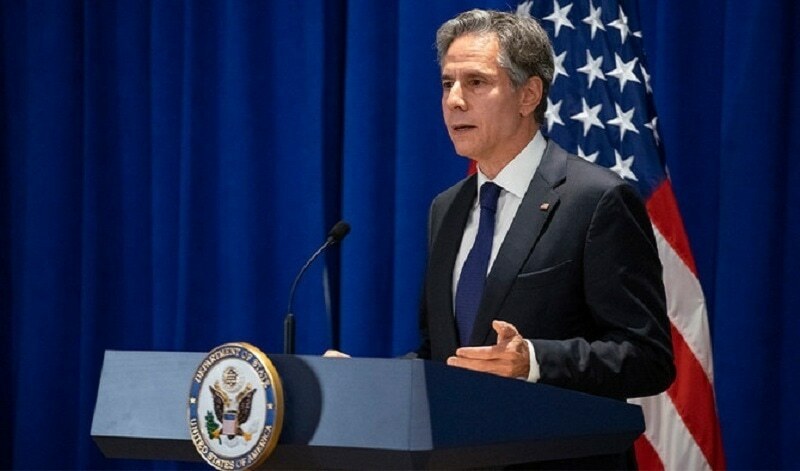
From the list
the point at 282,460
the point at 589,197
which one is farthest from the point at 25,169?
the point at 282,460

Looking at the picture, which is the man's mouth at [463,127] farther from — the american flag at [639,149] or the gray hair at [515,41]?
the american flag at [639,149]

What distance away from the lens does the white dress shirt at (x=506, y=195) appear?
2.30 metres

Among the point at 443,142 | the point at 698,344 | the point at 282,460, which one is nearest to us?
the point at 282,460

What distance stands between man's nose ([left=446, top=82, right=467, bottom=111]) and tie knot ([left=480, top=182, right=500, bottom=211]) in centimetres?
16

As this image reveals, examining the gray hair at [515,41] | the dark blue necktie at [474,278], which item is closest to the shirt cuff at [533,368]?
the dark blue necktie at [474,278]

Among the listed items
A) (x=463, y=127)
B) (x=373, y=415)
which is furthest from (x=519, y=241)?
(x=373, y=415)

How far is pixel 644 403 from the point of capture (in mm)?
3250

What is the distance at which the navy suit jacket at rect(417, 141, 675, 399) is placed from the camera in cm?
209

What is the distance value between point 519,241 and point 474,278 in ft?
0.39

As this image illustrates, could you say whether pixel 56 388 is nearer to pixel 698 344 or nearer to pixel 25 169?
pixel 25 169

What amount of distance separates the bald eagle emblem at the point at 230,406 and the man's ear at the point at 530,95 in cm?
104

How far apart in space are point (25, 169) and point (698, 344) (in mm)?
2690

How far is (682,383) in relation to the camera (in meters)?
3.21

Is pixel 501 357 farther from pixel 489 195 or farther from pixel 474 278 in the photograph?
pixel 489 195
